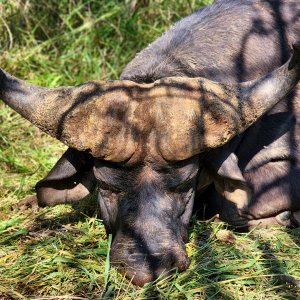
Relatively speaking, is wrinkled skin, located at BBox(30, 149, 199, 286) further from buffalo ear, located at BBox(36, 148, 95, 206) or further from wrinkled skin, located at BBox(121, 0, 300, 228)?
wrinkled skin, located at BBox(121, 0, 300, 228)

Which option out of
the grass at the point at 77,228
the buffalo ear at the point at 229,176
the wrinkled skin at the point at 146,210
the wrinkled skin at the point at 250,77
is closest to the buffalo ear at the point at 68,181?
the wrinkled skin at the point at 146,210

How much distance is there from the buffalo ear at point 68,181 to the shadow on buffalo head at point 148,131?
0.94 ft

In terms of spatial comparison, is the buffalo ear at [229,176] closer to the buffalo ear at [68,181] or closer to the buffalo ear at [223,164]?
the buffalo ear at [223,164]

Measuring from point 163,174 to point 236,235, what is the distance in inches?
38.8

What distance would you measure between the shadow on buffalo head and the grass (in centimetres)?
23

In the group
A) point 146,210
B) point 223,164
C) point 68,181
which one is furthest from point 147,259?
point 68,181

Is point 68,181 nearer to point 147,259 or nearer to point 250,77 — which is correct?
point 147,259

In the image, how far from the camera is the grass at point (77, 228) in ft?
14.4

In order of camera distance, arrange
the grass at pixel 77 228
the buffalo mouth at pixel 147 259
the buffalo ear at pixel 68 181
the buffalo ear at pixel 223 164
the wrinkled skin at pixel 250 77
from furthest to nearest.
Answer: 1. the wrinkled skin at pixel 250 77
2. the buffalo ear at pixel 68 181
3. the buffalo ear at pixel 223 164
4. the grass at pixel 77 228
5. the buffalo mouth at pixel 147 259

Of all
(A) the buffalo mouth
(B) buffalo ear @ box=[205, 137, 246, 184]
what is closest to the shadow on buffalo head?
(A) the buffalo mouth

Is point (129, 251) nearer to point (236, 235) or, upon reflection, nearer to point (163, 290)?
point (163, 290)

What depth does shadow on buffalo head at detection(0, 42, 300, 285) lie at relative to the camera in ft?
14.3

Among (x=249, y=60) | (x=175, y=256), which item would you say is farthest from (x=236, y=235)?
(x=249, y=60)

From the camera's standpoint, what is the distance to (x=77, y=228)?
17.3ft
